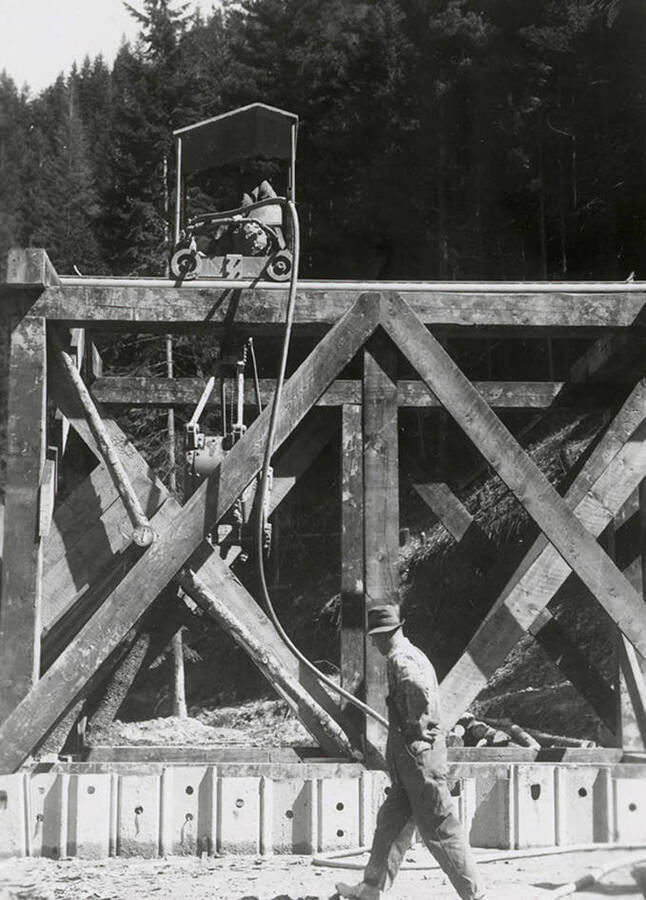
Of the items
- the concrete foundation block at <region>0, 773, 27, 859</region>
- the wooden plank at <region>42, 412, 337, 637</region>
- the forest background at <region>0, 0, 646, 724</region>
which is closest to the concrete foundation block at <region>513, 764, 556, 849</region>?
the concrete foundation block at <region>0, 773, 27, 859</region>

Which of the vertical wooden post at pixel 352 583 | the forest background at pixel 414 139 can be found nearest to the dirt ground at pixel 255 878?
the vertical wooden post at pixel 352 583

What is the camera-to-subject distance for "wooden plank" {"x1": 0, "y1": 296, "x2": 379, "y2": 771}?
24.1 ft

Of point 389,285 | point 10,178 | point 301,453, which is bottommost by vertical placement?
point 301,453

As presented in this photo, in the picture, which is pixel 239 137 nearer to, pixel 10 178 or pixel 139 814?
pixel 139 814

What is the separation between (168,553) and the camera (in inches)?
294

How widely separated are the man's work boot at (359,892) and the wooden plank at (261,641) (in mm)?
1572

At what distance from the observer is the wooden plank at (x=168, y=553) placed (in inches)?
289

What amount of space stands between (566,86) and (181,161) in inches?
768

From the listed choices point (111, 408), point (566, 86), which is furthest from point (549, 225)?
point (111, 408)

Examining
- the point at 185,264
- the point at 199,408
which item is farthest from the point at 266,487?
the point at 185,264

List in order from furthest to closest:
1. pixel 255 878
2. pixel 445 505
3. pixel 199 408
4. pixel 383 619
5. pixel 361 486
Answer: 1. pixel 445 505
2. pixel 361 486
3. pixel 199 408
4. pixel 255 878
5. pixel 383 619

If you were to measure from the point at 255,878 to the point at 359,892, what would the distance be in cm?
90

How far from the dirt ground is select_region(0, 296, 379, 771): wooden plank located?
33.6 inches

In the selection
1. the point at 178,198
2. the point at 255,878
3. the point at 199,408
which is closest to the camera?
the point at 255,878
